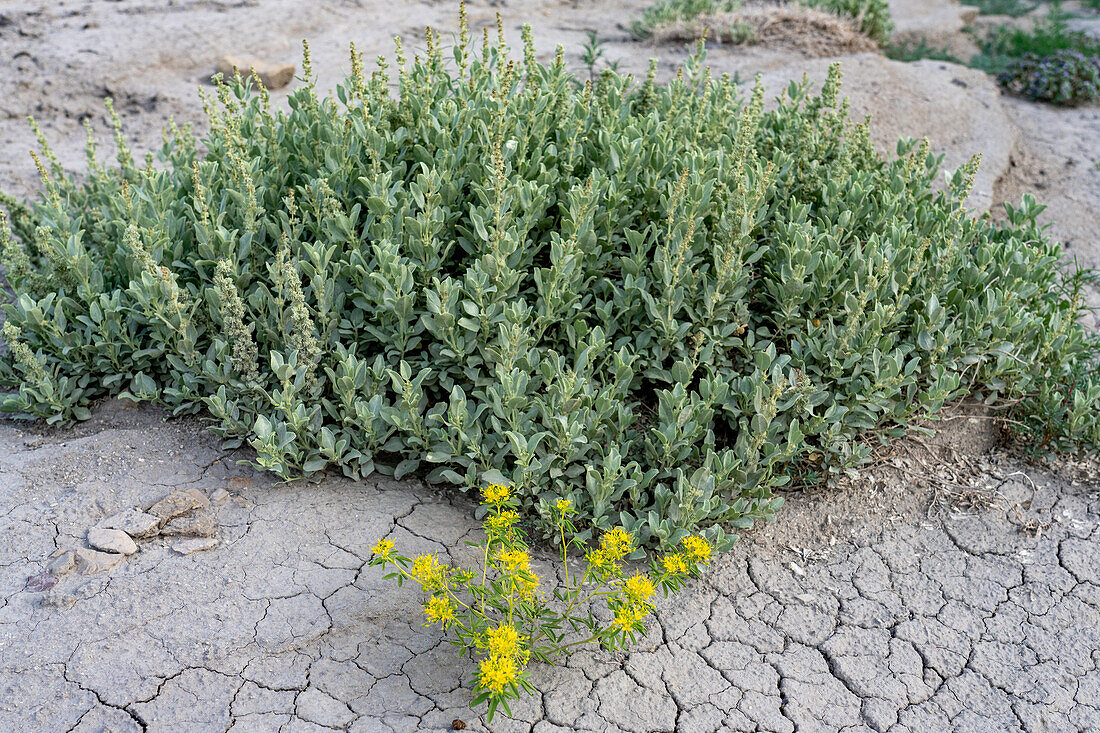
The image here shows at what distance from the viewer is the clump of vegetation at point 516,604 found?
2562 millimetres

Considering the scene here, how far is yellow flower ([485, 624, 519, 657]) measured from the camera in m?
2.49

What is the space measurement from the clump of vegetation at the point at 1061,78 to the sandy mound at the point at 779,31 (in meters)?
1.52

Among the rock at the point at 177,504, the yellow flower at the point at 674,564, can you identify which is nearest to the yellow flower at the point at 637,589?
the yellow flower at the point at 674,564

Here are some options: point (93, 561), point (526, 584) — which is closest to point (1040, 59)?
point (526, 584)

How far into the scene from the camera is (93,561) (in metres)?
2.99

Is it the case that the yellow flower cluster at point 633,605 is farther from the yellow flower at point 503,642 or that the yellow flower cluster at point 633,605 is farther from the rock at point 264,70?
the rock at point 264,70

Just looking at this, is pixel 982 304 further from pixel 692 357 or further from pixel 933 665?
pixel 933 665

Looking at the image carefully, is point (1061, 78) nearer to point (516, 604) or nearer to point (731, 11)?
point (731, 11)

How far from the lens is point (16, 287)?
13.1 ft

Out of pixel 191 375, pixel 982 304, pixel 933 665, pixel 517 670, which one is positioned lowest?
pixel 933 665

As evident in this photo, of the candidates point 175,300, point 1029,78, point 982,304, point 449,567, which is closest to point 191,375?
point 175,300

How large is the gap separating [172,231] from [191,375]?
0.71 meters

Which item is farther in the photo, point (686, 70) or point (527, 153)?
point (686, 70)

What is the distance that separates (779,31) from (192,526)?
24.5 ft
